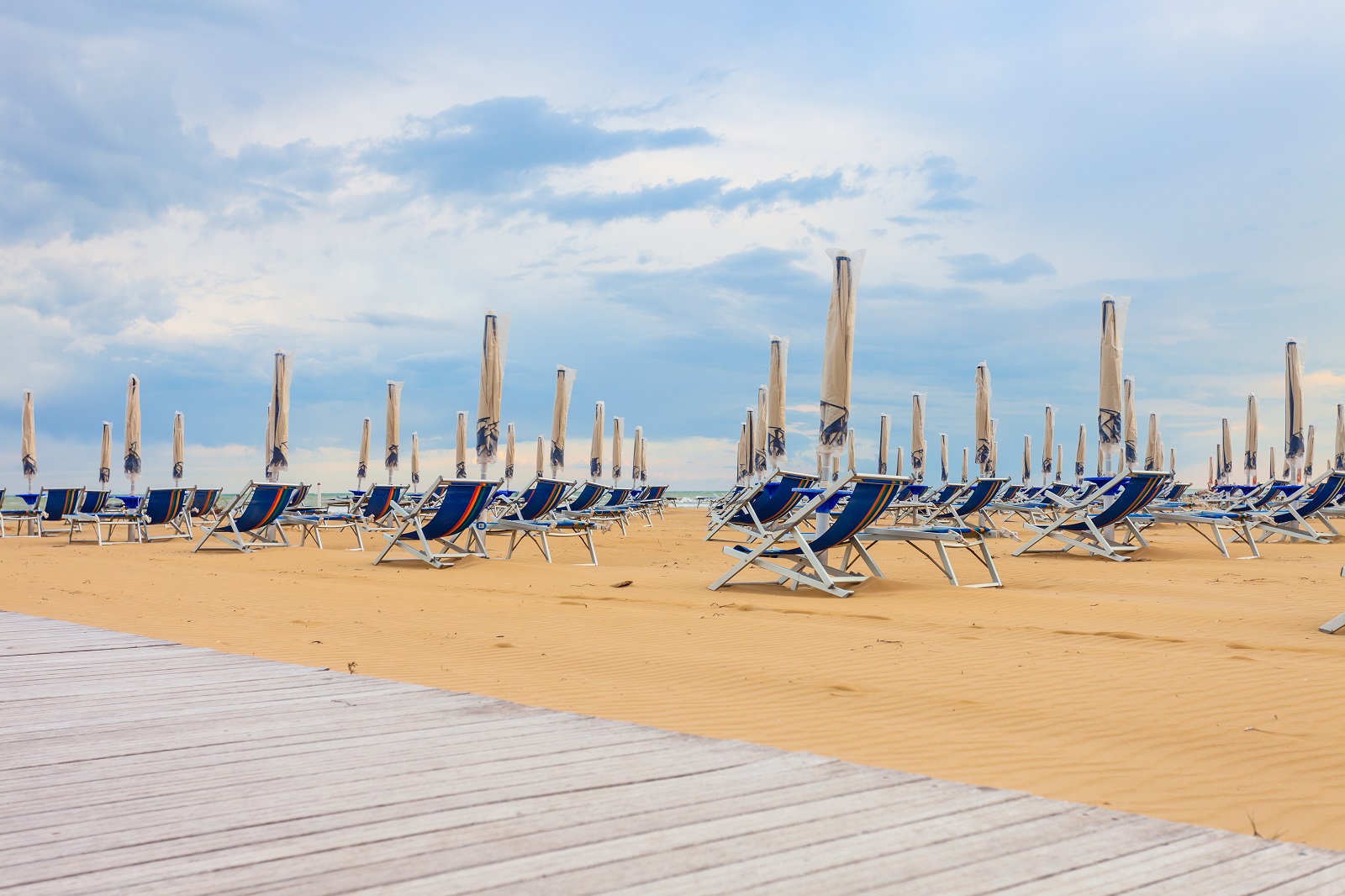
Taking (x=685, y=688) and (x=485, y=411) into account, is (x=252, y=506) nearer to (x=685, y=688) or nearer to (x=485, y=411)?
(x=485, y=411)

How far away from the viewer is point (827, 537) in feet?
23.7

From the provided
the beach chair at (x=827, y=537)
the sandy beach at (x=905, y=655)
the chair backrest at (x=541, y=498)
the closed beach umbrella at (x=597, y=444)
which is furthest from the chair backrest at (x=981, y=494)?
the closed beach umbrella at (x=597, y=444)

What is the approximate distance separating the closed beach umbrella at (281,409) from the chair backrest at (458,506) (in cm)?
658

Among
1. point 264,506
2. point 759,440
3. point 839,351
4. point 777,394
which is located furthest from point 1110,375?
point 264,506

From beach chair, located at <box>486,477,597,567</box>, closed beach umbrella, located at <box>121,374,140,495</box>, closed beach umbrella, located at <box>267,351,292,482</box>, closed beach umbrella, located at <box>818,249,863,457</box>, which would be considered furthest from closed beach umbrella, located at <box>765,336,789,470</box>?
closed beach umbrella, located at <box>121,374,140,495</box>

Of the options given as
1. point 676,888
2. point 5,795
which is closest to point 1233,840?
point 676,888

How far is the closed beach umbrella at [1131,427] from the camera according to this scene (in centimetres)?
1499

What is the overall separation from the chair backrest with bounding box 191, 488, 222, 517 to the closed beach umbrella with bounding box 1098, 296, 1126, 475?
12.0 meters

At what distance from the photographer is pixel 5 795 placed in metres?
1.83

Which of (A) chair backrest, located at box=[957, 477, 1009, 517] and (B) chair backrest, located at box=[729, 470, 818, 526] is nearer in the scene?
(B) chair backrest, located at box=[729, 470, 818, 526]

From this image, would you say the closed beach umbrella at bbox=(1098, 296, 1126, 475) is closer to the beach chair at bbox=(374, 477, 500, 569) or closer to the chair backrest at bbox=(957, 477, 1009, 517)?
the chair backrest at bbox=(957, 477, 1009, 517)

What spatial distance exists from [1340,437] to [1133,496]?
54.0ft

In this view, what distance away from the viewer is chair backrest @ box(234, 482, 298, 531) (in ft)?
36.6

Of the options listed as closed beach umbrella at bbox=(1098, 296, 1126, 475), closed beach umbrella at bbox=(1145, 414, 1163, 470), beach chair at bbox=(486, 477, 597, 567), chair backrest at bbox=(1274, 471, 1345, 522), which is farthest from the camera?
closed beach umbrella at bbox=(1145, 414, 1163, 470)
